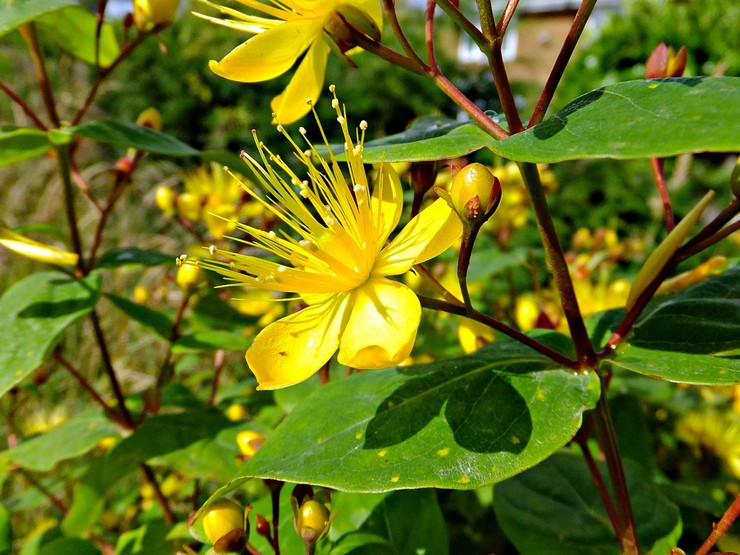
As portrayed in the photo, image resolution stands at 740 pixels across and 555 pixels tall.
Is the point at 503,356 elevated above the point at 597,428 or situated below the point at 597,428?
above

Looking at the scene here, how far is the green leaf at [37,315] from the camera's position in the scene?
885 mm

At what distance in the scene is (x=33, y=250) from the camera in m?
0.99

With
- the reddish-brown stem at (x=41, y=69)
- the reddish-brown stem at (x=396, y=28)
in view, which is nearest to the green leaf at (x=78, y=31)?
the reddish-brown stem at (x=41, y=69)

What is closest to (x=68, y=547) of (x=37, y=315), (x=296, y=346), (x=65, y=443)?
(x=65, y=443)

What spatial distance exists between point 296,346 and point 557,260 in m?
0.31

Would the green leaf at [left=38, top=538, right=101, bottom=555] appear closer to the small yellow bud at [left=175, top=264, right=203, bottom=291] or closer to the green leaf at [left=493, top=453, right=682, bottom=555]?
the small yellow bud at [left=175, top=264, right=203, bottom=291]

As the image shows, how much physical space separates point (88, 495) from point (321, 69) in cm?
98

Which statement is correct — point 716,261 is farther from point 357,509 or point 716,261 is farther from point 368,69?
point 368,69

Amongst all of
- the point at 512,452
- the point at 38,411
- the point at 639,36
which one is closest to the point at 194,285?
the point at 512,452

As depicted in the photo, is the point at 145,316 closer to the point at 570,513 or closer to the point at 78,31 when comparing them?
the point at 78,31

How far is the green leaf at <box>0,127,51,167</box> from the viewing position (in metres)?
0.94

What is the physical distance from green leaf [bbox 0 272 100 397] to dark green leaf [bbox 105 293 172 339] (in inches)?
5.0

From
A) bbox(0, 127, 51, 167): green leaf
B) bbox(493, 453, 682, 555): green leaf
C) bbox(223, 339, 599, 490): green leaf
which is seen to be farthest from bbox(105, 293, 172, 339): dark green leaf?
bbox(493, 453, 682, 555): green leaf

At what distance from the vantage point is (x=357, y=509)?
0.88 m
